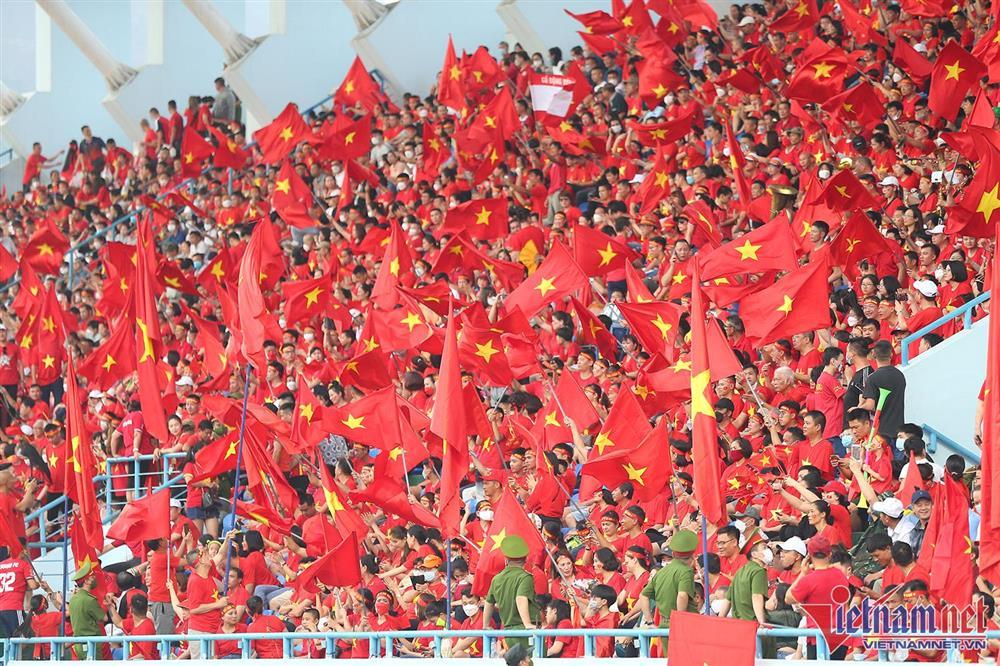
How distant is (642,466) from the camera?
1210 cm

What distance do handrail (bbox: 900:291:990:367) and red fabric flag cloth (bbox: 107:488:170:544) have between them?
6.08m

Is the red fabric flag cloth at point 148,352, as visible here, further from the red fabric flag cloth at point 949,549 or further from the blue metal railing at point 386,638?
the red fabric flag cloth at point 949,549

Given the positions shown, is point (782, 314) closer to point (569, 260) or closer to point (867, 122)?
point (569, 260)

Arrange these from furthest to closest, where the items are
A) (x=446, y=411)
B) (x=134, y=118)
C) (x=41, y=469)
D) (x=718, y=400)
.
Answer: (x=134, y=118)
(x=41, y=469)
(x=718, y=400)
(x=446, y=411)

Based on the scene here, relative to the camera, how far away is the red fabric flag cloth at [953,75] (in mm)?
15656

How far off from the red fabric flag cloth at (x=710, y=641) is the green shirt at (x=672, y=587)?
1.14 feet

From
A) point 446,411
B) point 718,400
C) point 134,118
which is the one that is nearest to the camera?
point 446,411

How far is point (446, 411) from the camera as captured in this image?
39.8ft

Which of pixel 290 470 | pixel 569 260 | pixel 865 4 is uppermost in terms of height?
pixel 865 4

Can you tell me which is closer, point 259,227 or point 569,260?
point 569,260

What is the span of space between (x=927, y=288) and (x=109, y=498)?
841 centimetres

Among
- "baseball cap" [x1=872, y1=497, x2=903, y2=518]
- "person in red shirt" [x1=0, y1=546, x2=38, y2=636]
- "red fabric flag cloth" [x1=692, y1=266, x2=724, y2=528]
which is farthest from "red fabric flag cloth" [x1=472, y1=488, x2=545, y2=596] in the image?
"person in red shirt" [x1=0, y1=546, x2=38, y2=636]

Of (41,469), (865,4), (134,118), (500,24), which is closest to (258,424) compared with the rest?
(41,469)

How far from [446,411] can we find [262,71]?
15.8 metres
